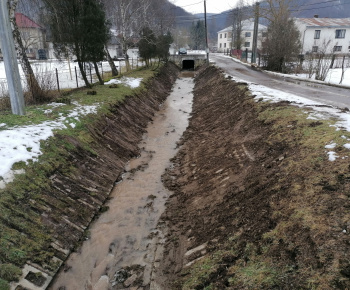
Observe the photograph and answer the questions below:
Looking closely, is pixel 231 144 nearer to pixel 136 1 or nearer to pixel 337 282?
pixel 337 282

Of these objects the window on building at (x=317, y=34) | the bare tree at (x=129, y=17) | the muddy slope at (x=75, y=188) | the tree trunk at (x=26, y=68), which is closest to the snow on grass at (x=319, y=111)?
the muddy slope at (x=75, y=188)

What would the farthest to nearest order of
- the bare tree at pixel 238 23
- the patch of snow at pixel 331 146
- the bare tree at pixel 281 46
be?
the bare tree at pixel 238 23
the bare tree at pixel 281 46
the patch of snow at pixel 331 146

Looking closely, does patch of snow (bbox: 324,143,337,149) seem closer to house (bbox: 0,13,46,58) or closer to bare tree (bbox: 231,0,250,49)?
house (bbox: 0,13,46,58)

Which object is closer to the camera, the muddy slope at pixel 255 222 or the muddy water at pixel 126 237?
the muddy slope at pixel 255 222

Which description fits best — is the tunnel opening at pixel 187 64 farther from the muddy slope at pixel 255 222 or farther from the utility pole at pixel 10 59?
the utility pole at pixel 10 59

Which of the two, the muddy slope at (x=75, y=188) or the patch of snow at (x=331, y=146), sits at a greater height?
the patch of snow at (x=331, y=146)

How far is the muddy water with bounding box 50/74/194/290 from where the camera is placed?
4969 mm

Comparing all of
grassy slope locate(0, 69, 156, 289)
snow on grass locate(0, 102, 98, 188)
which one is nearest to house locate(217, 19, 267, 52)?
snow on grass locate(0, 102, 98, 188)

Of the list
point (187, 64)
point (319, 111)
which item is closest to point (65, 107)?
point (319, 111)

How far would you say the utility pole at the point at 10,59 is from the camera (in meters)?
7.68

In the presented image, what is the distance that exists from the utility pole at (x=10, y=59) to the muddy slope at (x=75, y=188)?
2.05 metres

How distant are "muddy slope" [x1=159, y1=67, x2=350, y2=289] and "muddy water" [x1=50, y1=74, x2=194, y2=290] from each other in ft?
1.41

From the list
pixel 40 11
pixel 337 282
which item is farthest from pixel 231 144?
pixel 40 11

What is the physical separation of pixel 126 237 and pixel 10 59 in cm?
640
